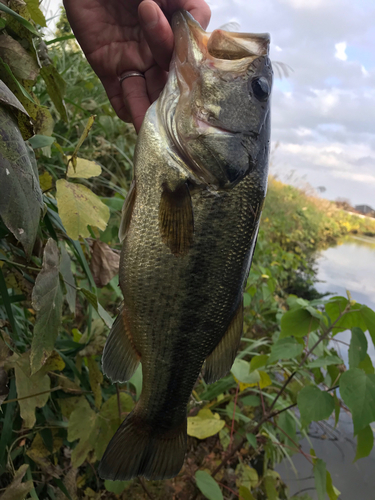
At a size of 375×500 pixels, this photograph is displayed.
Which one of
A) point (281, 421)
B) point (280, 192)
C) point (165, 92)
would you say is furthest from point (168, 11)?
point (280, 192)

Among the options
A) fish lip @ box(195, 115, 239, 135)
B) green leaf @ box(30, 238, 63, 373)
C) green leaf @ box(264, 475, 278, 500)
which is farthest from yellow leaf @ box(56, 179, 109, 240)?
green leaf @ box(264, 475, 278, 500)

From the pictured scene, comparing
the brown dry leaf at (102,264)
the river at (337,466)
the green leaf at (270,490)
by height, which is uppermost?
the brown dry leaf at (102,264)

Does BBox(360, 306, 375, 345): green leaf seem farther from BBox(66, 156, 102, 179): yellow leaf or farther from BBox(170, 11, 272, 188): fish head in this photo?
BBox(66, 156, 102, 179): yellow leaf

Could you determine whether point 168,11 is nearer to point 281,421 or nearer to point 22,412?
point 22,412

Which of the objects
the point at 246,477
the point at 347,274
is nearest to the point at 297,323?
the point at 246,477

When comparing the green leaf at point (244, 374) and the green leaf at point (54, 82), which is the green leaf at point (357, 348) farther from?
the green leaf at point (54, 82)

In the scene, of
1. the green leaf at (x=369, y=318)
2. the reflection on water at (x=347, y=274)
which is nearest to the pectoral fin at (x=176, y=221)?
the green leaf at (x=369, y=318)

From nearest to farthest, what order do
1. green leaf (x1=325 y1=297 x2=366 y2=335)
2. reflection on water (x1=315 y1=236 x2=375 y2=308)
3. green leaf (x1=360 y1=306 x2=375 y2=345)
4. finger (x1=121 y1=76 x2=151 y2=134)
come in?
finger (x1=121 y1=76 x2=151 y2=134) < green leaf (x1=360 y1=306 x2=375 y2=345) < green leaf (x1=325 y1=297 x2=366 y2=335) < reflection on water (x1=315 y1=236 x2=375 y2=308)
